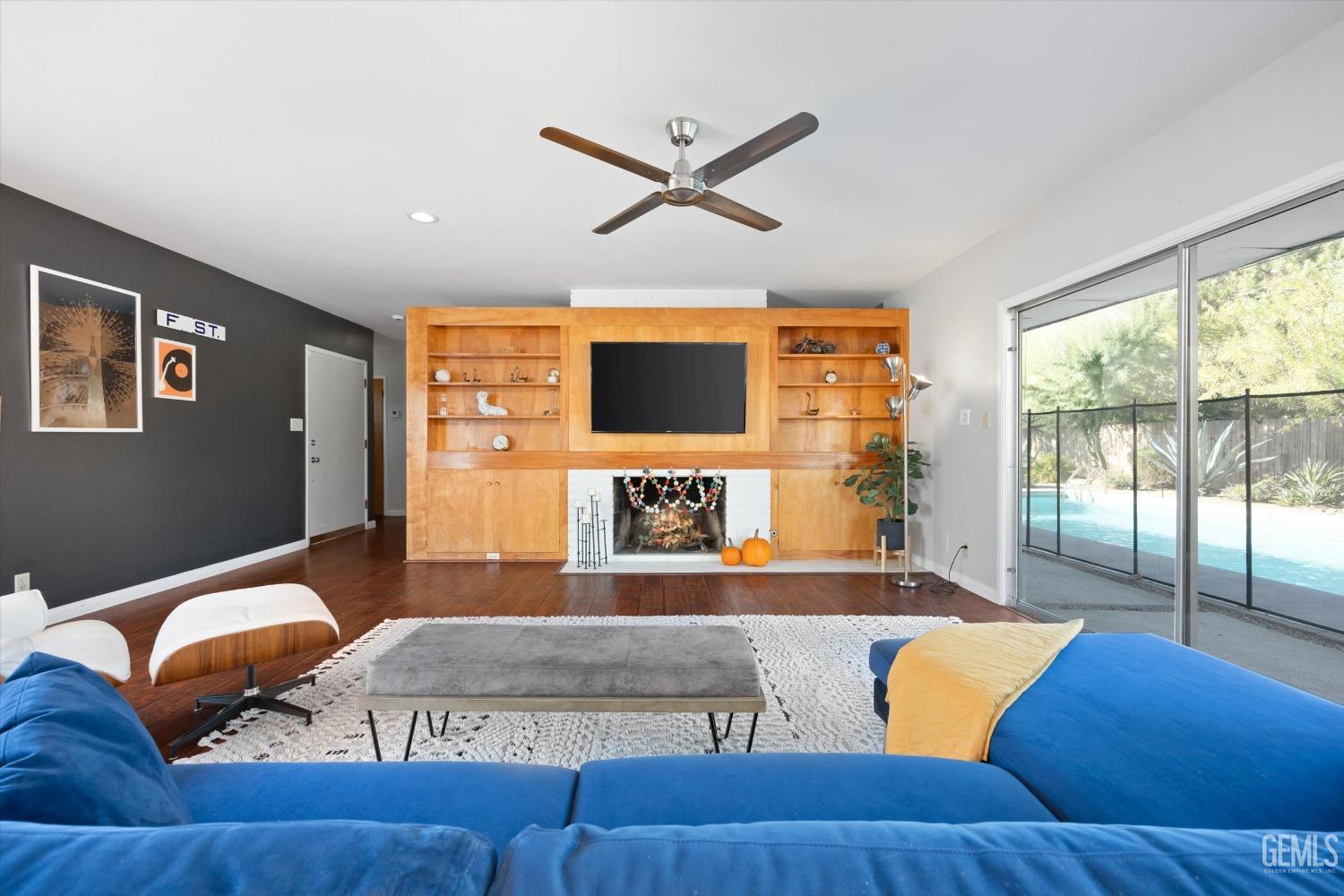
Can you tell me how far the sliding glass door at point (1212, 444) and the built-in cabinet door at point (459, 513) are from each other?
4.42 meters

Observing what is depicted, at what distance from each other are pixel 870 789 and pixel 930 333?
4514 mm

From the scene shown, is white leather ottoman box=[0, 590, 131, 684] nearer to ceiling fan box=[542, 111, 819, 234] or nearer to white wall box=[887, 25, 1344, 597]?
ceiling fan box=[542, 111, 819, 234]

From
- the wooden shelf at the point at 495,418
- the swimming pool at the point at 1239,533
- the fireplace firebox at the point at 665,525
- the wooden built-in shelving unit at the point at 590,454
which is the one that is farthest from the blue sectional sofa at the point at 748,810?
the wooden shelf at the point at 495,418

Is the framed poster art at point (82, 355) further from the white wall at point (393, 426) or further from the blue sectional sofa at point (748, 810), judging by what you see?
the white wall at point (393, 426)

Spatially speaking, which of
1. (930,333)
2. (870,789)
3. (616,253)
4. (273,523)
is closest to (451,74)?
(616,253)

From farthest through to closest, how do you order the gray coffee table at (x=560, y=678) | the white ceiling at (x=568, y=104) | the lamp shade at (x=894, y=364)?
the lamp shade at (x=894, y=364)
the white ceiling at (x=568, y=104)
the gray coffee table at (x=560, y=678)

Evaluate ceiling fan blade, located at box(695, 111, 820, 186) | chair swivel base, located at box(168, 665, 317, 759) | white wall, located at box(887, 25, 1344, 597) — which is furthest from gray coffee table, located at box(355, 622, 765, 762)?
white wall, located at box(887, 25, 1344, 597)

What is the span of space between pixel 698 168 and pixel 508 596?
2.99 metres

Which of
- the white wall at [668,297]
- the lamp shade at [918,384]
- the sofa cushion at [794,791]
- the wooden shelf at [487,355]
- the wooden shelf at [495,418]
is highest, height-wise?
the white wall at [668,297]

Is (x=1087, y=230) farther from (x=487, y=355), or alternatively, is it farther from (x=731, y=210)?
(x=487, y=355)

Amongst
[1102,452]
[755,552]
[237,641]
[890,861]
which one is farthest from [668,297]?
[890,861]

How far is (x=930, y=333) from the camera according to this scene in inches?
189

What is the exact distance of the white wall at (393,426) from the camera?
8102 mm

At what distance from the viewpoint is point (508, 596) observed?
400 cm
